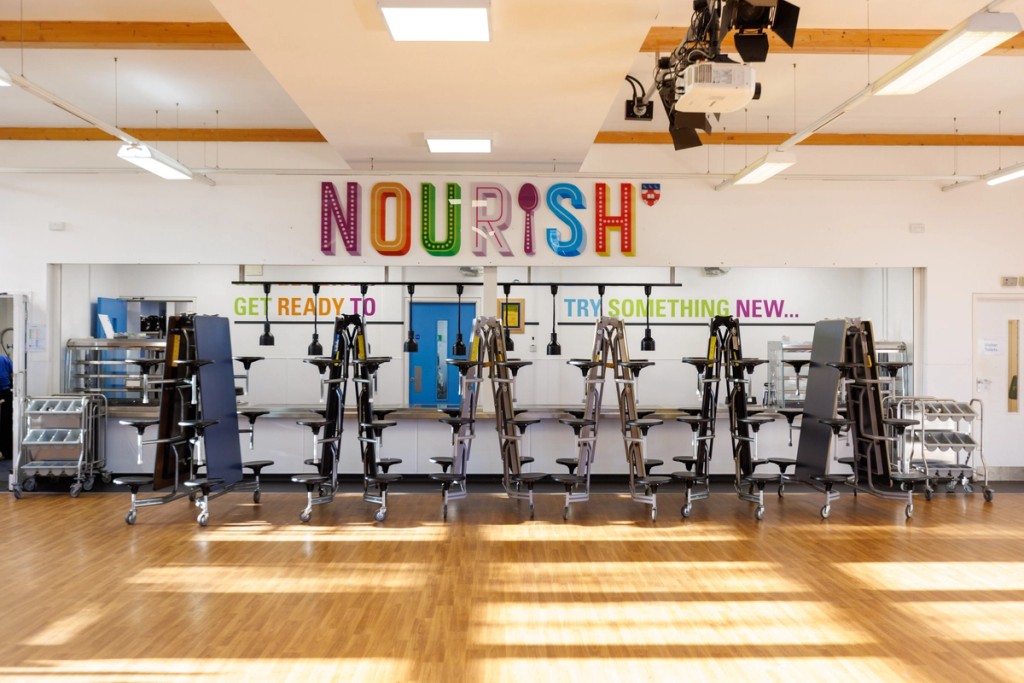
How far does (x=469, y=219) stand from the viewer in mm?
9000

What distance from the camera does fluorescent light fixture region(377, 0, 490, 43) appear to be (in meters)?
4.48

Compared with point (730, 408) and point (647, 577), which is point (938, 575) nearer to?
point (647, 577)

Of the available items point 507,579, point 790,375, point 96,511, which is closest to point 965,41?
point 507,579

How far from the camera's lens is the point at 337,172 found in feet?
28.4

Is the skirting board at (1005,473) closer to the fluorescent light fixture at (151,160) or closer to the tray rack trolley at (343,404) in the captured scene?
the tray rack trolley at (343,404)

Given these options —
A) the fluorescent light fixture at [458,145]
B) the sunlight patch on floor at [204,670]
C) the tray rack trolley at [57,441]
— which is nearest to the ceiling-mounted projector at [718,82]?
the fluorescent light fixture at [458,145]

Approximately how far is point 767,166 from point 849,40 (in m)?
1.50

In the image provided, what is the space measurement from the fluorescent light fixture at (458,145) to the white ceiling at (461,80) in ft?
0.53

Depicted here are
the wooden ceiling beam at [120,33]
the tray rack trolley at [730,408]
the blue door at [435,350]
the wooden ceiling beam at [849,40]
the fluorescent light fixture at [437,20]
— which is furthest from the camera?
the blue door at [435,350]

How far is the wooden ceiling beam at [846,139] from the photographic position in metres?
9.09

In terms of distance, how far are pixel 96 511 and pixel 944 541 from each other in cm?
725

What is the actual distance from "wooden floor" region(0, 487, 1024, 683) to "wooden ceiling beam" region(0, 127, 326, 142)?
412cm

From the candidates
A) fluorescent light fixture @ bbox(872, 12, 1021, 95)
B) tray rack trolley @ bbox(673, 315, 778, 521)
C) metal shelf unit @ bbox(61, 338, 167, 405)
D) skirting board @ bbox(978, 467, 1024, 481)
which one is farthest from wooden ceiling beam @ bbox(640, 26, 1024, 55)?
metal shelf unit @ bbox(61, 338, 167, 405)

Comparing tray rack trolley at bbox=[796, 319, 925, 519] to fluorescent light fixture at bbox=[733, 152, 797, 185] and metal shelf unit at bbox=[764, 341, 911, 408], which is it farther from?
fluorescent light fixture at bbox=[733, 152, 797, 185]
